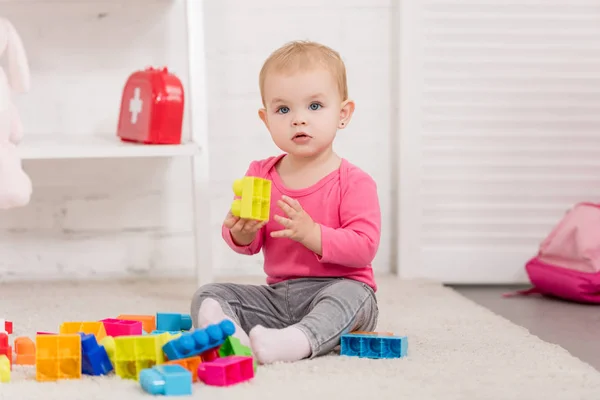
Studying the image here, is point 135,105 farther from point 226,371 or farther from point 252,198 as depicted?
point 226,371

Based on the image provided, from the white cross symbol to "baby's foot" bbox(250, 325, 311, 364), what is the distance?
639 mm

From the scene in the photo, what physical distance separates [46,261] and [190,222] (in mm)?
→ 326

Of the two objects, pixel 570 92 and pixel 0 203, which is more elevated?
pixel 570 92

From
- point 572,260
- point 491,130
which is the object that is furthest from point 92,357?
point 491,130

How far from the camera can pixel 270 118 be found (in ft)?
4.11

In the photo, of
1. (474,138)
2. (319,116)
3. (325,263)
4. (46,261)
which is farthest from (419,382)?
(46,261)

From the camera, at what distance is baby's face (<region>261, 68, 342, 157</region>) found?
1220 mm

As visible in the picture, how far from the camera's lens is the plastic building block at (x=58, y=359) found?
100cm

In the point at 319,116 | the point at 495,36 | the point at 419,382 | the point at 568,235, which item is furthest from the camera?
the point at 495,36

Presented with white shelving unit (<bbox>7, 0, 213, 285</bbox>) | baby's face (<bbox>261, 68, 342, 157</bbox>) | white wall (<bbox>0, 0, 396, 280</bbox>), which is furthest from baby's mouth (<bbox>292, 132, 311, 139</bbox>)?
white wall (<bbox>0, 0, 396, 280</bbox>)

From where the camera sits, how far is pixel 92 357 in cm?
102

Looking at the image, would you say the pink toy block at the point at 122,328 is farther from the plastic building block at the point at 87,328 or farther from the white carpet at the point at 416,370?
the white carpet at the point at 416,370

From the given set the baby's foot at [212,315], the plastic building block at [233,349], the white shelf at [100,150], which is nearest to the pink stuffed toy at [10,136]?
the white shelf at [100,150]

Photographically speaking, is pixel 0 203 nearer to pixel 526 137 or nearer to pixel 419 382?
pixel 419 382
